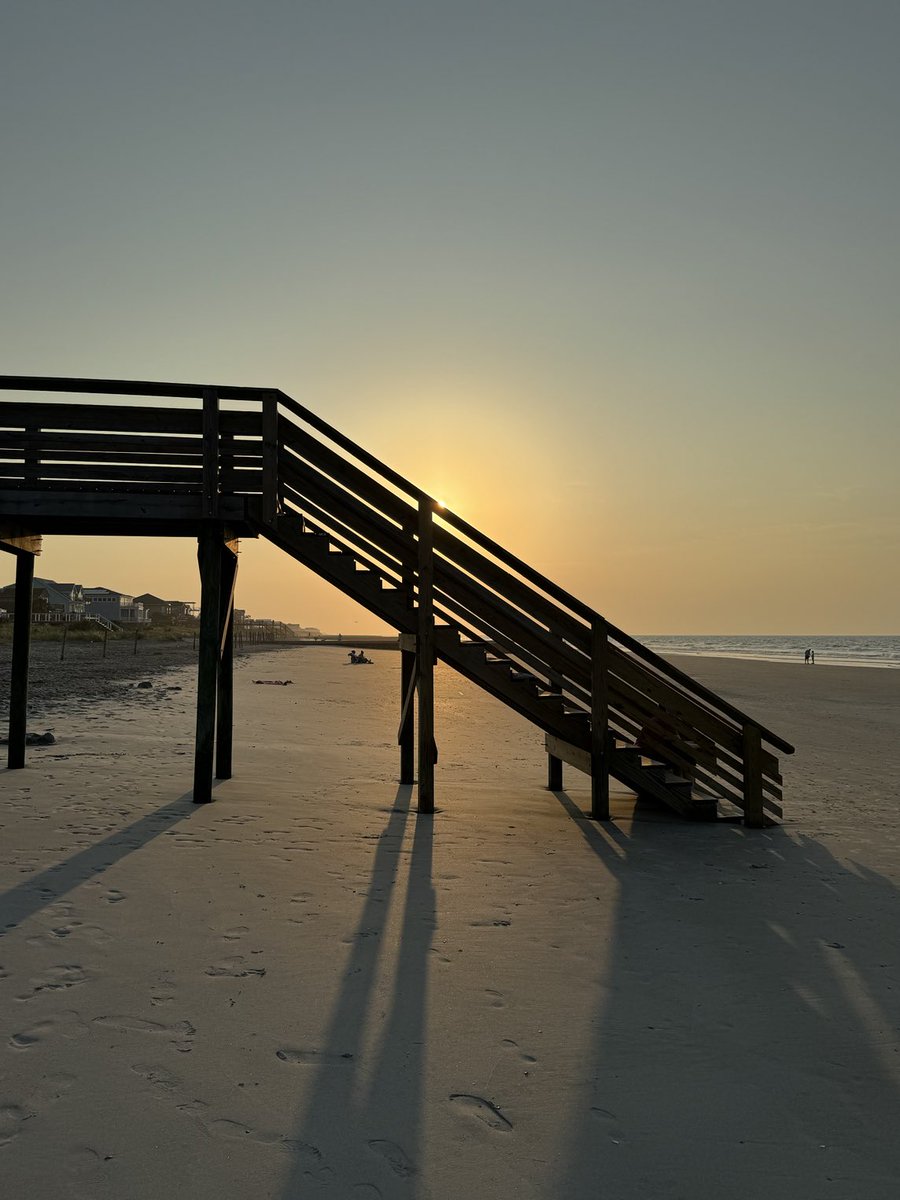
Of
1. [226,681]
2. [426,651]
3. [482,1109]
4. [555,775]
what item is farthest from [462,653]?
[482,1109]

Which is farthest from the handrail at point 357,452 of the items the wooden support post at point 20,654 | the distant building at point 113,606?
the distant building at point 113,606

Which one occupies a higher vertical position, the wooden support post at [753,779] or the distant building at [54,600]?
the distant building at [54,600]

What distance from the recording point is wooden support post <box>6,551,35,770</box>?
10.3m

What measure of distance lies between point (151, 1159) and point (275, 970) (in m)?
1.63

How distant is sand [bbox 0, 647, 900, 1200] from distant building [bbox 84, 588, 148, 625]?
81.7 meters

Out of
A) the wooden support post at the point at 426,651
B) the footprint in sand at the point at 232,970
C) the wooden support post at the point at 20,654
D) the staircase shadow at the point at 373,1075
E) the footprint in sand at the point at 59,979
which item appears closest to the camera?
the staircase shadow at the point at 373,1075

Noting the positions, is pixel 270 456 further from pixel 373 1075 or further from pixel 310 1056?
pixel 373 1075

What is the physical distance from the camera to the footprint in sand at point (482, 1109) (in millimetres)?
3080

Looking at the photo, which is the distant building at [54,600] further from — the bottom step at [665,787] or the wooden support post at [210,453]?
the bottom step at [665,787]

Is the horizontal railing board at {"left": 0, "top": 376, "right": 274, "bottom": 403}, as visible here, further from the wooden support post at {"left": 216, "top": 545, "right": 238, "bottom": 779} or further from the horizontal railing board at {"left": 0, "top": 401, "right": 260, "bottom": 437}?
the wooden support post at {"left": 216, "top": 545, "right": 238, "bottom": 779}

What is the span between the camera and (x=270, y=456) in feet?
29.7

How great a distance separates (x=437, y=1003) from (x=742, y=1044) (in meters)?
1.46

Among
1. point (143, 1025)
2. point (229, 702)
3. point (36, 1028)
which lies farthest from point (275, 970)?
point (229, 702)

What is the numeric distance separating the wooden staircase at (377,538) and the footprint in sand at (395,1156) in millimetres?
5845
